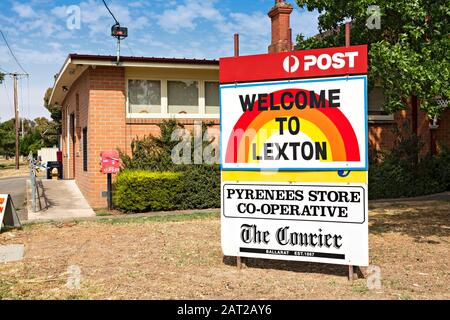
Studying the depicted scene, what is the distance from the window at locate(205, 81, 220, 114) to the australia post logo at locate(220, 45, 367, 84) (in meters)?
8.55

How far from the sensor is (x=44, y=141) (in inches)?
2237

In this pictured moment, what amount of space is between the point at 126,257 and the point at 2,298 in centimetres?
222

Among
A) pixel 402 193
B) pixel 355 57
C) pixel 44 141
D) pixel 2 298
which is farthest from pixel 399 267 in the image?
pixel 44 141

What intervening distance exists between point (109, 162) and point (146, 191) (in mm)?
1375

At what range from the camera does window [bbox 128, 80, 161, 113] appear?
47.3 feet

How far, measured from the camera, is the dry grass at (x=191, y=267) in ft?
17.7

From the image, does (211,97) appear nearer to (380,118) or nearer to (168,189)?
(168,189)

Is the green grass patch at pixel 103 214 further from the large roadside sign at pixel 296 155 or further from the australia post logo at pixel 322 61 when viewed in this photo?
the australia post logo at pixel 322 61

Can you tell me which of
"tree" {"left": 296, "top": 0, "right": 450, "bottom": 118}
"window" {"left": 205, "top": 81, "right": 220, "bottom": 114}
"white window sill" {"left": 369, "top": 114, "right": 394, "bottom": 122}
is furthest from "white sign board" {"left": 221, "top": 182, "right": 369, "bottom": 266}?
"white window sill" {"left": 369, "top": 114, "right": 394, "bottom": 122}

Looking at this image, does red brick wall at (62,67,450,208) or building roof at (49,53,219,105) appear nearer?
building roof at (49,53,219,105)

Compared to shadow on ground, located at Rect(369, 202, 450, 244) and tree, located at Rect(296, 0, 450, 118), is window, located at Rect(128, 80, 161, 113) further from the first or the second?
shadow on ground, located at Rect(369, 202, 450, 244)

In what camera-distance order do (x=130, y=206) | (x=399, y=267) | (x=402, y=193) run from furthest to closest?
1. (x=402, y=193)
2. (x=130, y=206)
3. (x=399, y=267)

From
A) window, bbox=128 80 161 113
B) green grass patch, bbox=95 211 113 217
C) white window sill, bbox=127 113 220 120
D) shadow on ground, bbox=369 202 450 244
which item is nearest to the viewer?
shadow on ground, bbox=369 202 450 244
